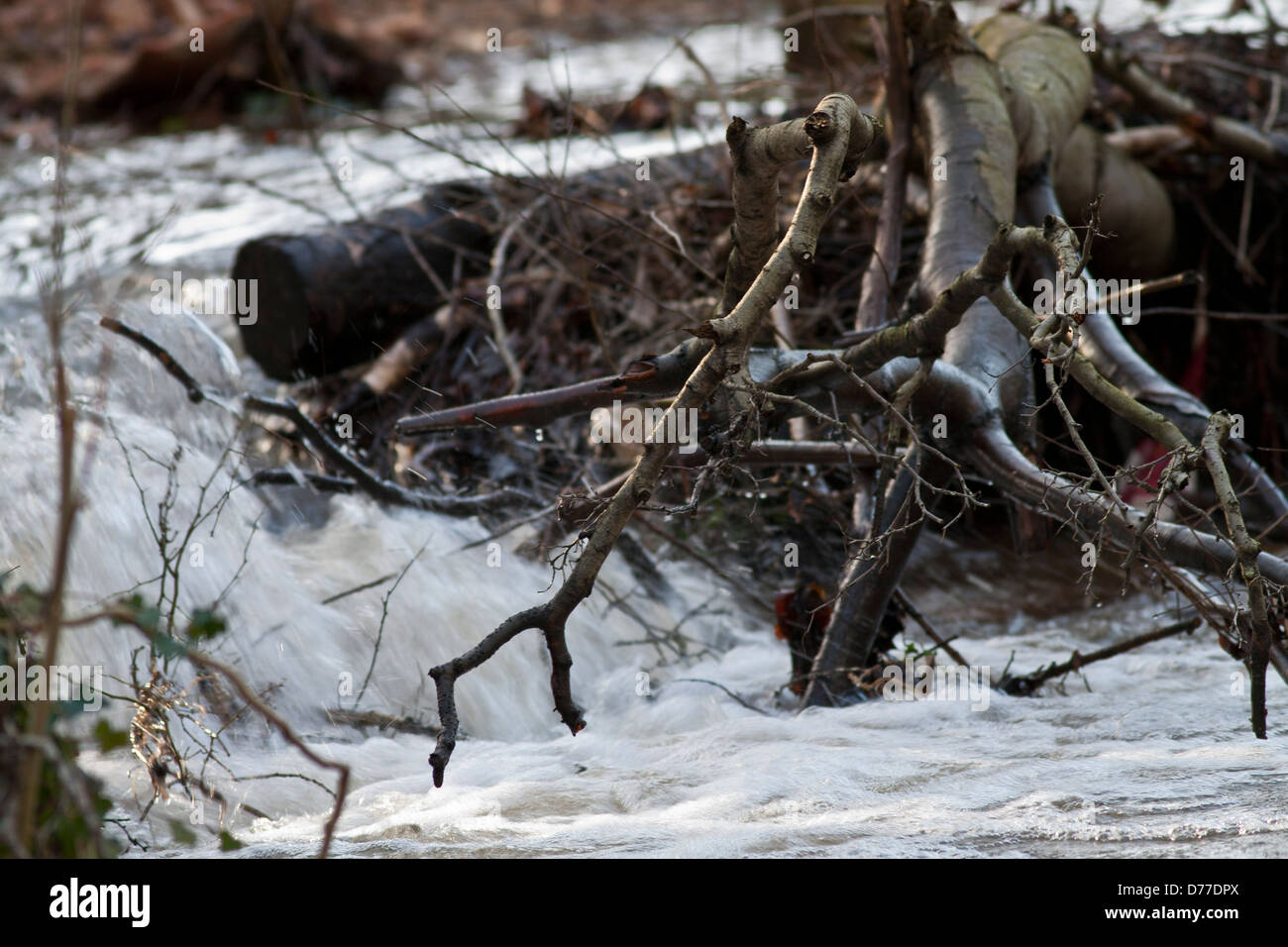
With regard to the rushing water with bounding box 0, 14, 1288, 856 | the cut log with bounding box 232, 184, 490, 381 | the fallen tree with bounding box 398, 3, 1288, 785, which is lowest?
the rushing water with bounding box 0, 14, 1288, 856

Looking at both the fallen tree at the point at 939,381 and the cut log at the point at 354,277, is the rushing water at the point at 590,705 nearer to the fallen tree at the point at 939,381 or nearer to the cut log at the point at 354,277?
the fallen tree at the point at 939,381

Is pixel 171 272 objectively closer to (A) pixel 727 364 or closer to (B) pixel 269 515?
(B) pixel 269 515

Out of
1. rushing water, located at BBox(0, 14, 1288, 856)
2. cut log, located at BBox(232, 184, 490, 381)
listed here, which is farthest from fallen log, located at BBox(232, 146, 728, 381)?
rushing water, located at BBox(0, 14, 1288, 856)

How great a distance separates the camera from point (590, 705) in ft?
11.9

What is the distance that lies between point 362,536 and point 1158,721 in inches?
95.1

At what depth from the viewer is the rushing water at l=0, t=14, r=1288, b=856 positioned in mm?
2500

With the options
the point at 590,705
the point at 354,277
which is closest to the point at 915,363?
the point at 590,705

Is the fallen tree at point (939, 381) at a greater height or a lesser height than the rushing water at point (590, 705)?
greater

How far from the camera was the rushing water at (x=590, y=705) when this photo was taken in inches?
98.4

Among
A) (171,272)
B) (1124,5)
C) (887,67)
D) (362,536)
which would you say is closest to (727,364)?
(362,536)

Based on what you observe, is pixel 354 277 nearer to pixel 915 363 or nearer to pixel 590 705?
pixel 590 705

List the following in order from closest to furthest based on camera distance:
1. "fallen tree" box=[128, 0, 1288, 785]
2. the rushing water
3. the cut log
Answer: "fallen tree" box=[128, 0, 1288, 785], the rushing water, the cut log

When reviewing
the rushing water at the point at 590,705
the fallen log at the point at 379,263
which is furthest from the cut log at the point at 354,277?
the rushing water at the point at 590,705

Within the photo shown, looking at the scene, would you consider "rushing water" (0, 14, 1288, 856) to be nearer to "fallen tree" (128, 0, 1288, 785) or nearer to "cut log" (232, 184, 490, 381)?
"fallen tree" (128, 0, 1288, 785)
